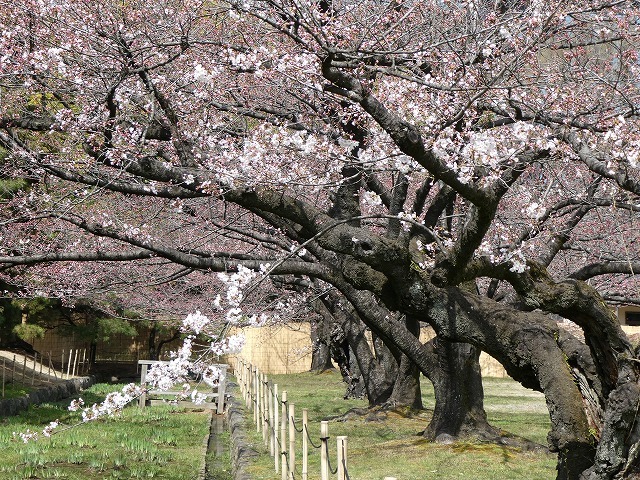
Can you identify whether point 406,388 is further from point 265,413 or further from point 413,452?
point 413,452

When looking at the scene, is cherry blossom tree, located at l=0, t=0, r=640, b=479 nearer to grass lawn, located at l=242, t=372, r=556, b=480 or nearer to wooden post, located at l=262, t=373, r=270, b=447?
grass lawn, located at l=242, t=372, r=556, b=480

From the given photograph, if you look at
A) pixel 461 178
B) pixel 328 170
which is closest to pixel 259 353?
pixel 328 170

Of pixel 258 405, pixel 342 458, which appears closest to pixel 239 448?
pixel 258 405

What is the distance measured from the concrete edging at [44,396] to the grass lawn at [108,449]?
0.98 feet

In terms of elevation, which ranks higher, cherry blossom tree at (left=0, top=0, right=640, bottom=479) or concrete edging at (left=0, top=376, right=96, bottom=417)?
cherry blossom tree at (left=0, top=0, right=640, bottom=479)

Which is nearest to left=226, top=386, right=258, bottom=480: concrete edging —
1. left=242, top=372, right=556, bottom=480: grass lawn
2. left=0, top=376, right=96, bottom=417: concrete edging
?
left=242, top=372, right=556, bottom=480: grass lawn

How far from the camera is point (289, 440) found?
7.89 m

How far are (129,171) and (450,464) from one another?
16.4 feet

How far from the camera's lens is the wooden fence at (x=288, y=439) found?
19.3 ft

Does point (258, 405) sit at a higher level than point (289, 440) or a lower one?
higher

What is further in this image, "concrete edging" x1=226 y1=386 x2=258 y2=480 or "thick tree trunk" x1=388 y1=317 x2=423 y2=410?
"thick tree trunk" x1=388 y1=317 x2=423 y2=410

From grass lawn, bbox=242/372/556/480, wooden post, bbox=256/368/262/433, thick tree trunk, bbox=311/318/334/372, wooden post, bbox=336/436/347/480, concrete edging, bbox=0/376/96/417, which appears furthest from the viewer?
thick tree trunk, bbox=311/318/334/372

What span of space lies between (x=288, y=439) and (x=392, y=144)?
18.7 feet

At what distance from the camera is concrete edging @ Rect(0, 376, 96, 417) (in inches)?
599
